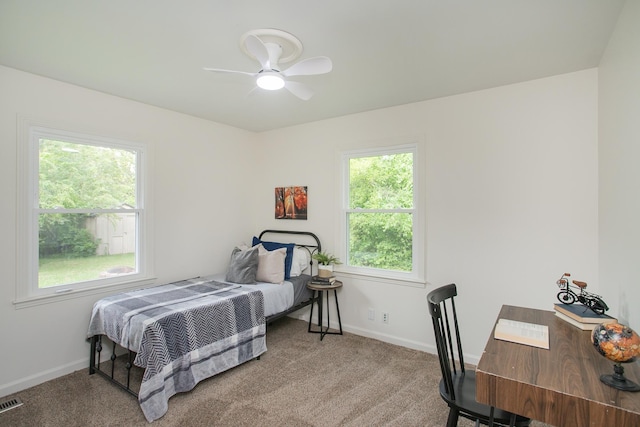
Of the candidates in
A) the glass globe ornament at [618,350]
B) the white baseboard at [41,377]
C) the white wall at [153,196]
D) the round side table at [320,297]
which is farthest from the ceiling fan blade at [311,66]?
the white baseboard at [41,377]

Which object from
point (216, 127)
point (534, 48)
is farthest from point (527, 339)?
point (216, 127)

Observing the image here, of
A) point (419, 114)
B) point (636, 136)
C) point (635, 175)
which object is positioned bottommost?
point (635, 175)

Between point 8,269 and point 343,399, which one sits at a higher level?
point 8,269

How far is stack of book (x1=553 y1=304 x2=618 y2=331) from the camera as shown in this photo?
1.58m

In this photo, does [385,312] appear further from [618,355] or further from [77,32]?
[77,32]

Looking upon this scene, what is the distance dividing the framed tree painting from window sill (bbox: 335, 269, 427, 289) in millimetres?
902

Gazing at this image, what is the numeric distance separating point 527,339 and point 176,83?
10.1 ft

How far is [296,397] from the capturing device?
97.3 inches

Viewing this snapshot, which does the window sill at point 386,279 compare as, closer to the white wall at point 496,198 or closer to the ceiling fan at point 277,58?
the white wall at point 496,198

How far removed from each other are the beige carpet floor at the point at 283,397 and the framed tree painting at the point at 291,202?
1.72 meters

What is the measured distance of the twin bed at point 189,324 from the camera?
2305mm

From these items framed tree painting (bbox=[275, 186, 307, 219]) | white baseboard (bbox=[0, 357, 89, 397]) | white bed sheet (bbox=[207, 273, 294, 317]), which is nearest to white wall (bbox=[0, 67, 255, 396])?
white baseboard (bbox=[0, 357, 89, 397])

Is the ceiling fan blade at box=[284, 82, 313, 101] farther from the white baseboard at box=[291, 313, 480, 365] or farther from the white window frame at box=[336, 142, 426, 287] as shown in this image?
the white baseboard at box=[291, 313, 480, 365]

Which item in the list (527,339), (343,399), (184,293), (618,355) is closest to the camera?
(618,355)
